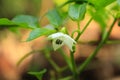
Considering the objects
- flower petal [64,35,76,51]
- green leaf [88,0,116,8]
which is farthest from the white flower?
green leaf [88,0,116,8]

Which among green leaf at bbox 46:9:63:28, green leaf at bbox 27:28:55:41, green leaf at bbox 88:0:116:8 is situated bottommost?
green leaf at bbox 46:9:63:28

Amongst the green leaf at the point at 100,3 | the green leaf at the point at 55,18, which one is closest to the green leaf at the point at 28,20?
the green leaf at the point at 55,18

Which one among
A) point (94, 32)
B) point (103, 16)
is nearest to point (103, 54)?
point (94, 32)

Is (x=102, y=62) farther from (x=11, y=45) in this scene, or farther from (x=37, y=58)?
(x=11, y=45)

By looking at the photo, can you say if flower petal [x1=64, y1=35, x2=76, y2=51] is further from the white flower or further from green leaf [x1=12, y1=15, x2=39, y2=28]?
green leaf [x1=12, y1=15, x2=39, y2=28]

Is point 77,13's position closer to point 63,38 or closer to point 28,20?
point 63,38

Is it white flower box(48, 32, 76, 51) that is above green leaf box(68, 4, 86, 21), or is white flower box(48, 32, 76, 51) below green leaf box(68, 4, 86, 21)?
below

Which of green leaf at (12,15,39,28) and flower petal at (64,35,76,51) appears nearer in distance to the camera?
flower petal at (64,35,76,51)

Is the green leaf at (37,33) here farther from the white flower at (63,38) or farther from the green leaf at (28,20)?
the green leaf at (28,20)

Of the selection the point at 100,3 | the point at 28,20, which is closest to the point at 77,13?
the point at 100,3
